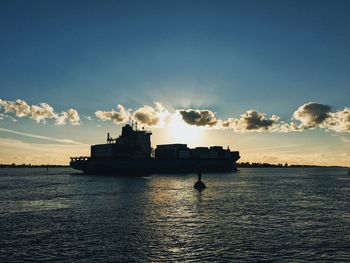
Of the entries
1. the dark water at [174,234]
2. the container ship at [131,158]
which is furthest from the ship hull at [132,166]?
the dark water at [174,234]

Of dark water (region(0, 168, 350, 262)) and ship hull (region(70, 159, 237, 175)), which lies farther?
ship hull (region(70, 159, 237, 175))

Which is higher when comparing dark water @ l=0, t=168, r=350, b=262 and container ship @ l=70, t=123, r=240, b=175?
container ship @ l=70, t=123, r=240, b=175

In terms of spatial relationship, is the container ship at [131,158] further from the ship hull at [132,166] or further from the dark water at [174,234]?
the dark water at [174,234]

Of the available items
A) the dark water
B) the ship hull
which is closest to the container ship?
the ship hull

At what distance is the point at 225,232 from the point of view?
32.3 metres

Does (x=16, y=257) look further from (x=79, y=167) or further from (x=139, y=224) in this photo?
(x=79, y=167)

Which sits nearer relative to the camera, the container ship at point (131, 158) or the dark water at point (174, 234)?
the dark water at point (174, 234)

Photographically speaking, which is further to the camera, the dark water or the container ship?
the container ship

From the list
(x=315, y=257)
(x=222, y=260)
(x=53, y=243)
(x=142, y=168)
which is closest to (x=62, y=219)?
(x=53, y=243)

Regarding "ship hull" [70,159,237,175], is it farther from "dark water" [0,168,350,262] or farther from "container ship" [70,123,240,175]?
"dark water" [0,168,350,262]

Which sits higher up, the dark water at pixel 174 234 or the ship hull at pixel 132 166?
the ship hull at pixel 132 166

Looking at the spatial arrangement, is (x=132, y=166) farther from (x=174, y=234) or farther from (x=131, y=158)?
(x=174, y=234)

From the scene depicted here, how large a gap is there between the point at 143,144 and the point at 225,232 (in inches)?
5991

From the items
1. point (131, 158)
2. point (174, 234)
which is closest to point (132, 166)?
point (131, 158)
